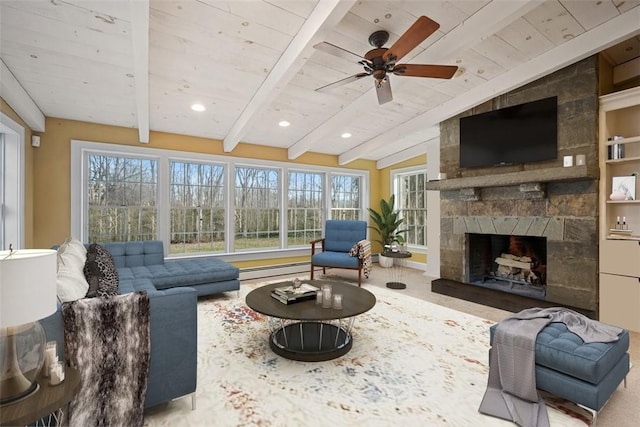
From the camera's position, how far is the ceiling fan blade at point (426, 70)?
99.7 inches

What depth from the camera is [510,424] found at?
172 centimetres

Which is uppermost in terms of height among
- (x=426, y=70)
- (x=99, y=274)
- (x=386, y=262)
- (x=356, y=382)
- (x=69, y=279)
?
(x=426, y=70)

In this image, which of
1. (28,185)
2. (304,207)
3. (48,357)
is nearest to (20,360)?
(48,357)

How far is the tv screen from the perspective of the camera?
140 inches

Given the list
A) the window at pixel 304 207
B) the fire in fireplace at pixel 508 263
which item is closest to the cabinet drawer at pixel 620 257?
the fire in fireplace at pixel 508 263

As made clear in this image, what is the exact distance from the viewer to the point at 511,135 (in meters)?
3.87

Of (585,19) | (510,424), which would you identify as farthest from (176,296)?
(585,19)

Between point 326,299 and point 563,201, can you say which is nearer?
point 326,299

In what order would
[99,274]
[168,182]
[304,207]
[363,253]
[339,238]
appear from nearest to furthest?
[99,274]
[168,182]
[363,253]
[339,238]
[304,207]

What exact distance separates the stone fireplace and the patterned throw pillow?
4.11 meters

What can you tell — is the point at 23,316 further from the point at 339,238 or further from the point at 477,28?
the point at 339,238

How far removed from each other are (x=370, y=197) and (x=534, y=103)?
367cm

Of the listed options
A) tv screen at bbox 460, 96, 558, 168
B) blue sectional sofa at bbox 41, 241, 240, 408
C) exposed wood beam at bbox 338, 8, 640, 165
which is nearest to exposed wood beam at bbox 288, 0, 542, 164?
exposed wood beam at bbox 338, 8, 640, 165

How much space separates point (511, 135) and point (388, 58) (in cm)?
240
